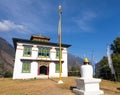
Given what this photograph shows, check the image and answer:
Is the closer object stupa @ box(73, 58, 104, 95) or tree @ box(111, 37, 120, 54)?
stupa @ box(73, 58, 104, 95)

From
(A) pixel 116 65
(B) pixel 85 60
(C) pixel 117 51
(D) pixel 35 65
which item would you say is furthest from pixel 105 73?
(B) pixel 85 60

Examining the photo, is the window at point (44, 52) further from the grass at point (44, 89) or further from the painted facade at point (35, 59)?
the grass at point (44, 89)

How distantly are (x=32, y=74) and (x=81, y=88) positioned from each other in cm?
1759

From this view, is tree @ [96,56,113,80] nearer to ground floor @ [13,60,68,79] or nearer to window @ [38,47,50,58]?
ground floor @ [13,60,68,79]

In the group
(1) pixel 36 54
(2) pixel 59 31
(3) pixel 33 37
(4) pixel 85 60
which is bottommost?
(4) pixel 85 60

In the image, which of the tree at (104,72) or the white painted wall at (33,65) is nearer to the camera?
the white painted wall at (33,65)

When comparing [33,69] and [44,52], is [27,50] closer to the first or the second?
[44,52]

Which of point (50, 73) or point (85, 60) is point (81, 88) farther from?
point (50, 73)

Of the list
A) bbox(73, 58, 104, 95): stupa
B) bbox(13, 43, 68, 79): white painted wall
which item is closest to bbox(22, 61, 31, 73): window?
bbox(13, 43, 68, 79): white painted wall

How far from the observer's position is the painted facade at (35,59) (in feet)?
85.9

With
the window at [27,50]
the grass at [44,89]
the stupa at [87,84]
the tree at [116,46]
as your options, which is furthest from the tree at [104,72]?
the stupa at [87,84]

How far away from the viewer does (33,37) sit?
3172cm

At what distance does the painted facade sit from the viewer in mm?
26172

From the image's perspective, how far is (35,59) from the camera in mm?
27344
